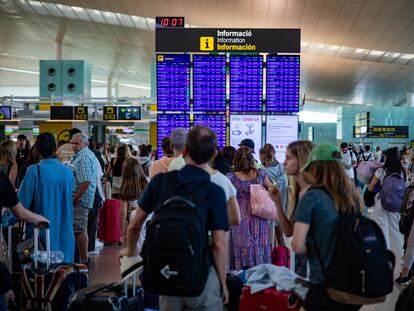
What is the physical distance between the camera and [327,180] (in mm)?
2893

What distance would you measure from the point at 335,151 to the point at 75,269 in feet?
7.58

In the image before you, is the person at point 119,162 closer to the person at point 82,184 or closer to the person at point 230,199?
the person at point 82,184

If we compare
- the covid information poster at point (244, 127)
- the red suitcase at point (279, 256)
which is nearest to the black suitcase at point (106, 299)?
the red suitcase at point (279, 256)

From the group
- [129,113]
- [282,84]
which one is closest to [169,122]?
[282,84]

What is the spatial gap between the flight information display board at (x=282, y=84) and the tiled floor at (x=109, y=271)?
3.25 meters

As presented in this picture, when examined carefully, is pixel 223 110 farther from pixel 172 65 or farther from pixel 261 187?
pixel 261 187

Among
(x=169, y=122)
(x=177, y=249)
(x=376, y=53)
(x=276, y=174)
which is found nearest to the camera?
(x=177, y=249)

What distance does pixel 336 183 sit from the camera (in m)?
2.88

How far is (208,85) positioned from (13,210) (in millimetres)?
5966

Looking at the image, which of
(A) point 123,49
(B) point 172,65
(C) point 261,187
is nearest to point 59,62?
(A) point 123,49

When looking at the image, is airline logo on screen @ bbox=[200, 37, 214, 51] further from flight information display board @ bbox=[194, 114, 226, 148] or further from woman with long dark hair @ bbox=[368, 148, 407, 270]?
woman with long dark hair @ bbox=[368, 148, 407, 270]

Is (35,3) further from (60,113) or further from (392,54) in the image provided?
(392,54)

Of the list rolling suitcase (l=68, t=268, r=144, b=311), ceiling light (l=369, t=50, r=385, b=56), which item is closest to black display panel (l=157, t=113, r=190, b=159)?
rolling suitcase (l=68, t=268, r=144, b=311)

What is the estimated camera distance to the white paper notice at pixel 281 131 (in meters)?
9.19
